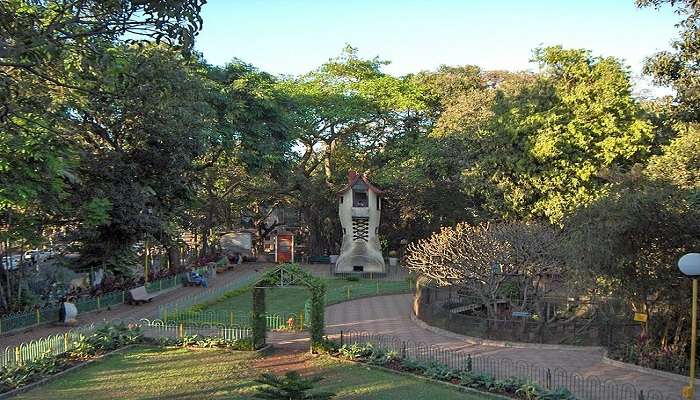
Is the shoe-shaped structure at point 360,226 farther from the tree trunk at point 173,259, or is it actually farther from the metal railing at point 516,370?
the metal railing at point 516,370

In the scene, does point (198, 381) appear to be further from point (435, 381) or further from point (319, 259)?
point (319, 259)

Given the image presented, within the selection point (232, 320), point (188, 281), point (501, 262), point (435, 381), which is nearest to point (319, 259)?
point (188, 281)

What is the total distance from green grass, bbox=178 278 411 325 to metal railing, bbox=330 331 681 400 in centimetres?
541

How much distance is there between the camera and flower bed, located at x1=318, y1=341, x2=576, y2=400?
46.3ft

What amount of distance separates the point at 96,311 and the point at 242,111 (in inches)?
630

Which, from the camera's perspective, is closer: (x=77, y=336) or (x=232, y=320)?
(x=77, y=336)

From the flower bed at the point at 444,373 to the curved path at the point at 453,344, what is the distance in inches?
113

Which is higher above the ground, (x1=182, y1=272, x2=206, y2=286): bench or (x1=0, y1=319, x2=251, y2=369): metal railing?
(x1=182, y1=272, x2=206, y2=286): bench

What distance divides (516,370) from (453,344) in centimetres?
379

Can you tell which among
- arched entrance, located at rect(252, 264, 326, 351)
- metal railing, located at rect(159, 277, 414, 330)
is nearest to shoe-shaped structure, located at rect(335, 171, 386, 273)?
metal railing, located at rect(159, 277, 414, 330)

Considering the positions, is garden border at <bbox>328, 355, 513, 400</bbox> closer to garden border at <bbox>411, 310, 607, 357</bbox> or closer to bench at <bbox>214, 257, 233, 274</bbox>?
garden border at <bbox>411, 310, 607, 357</bbox>

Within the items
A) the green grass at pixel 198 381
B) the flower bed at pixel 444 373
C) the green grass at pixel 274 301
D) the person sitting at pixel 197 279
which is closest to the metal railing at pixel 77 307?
the person sitting at pixel 197 279

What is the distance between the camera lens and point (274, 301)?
29.8m

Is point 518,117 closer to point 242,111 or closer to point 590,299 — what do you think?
point 590,299
